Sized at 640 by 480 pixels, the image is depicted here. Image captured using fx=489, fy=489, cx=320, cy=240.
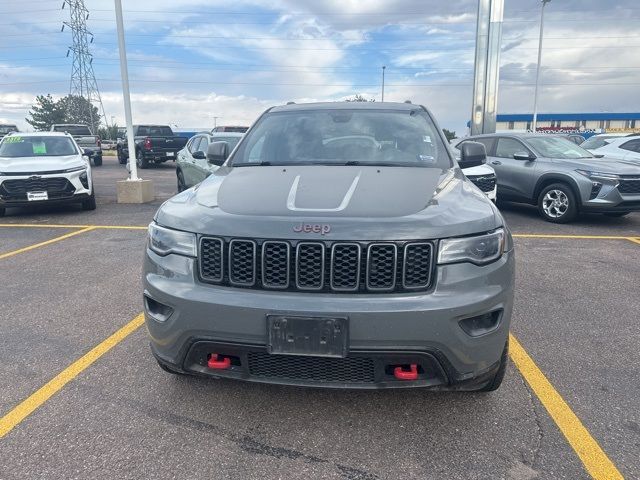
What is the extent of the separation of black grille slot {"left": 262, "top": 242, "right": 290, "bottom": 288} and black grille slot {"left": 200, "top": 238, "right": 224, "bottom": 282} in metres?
0.23

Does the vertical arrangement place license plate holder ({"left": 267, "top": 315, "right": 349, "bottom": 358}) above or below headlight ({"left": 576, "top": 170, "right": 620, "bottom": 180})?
below

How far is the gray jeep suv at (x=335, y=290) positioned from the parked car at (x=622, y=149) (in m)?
11.0

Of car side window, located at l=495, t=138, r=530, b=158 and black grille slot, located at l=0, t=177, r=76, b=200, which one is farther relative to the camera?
car side window, located at l=495, t=138, r=530, b=158

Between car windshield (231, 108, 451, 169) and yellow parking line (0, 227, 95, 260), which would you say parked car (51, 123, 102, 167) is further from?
car windshield (231, 108, 451, 169)

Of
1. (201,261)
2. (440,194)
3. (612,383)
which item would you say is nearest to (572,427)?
(612,383)

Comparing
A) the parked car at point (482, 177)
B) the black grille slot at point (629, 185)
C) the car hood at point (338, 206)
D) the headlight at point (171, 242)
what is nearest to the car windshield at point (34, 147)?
the parked car at point (482, 177)

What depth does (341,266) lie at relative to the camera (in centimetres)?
234

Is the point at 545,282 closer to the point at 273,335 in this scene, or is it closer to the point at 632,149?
the point at 273,335

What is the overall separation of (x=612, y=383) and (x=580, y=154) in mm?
7293

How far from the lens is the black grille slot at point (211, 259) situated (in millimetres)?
2455

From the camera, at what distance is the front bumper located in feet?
7.36

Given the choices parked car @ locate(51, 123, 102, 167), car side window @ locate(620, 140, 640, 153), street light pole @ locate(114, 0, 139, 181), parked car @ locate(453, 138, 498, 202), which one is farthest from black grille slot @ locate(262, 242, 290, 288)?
parked car @ locate(51, 123, 102, 167)

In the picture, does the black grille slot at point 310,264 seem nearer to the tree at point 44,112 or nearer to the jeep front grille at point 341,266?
the jeep front grille at point 341,266

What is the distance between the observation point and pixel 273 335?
7.51ft
